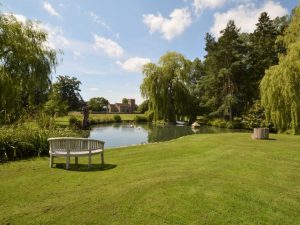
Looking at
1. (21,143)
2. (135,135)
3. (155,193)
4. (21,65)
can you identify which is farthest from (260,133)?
(21,65)

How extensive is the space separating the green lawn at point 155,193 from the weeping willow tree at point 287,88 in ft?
37.0

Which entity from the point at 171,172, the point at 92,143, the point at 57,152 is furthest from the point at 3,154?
the point at 171,172

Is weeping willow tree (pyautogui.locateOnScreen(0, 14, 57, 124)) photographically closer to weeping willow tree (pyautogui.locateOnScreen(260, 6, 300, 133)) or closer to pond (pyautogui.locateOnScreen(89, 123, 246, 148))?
pond (pyautogui.locateOnScreen(89, 123, 246, 148))

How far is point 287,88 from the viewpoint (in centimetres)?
1722

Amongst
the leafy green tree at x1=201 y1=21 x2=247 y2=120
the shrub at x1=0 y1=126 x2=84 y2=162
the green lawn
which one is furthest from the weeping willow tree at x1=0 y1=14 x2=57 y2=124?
the leafy green tree at x1=201 y1=21 x2=247 y2=120

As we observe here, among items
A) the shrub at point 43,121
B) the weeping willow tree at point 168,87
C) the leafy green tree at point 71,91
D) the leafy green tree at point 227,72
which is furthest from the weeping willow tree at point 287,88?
the leafy green tree at point 71,91

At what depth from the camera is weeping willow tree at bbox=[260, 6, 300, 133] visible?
17031 mm

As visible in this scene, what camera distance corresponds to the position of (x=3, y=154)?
327 inches

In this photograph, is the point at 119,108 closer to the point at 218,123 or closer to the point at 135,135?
the point at 218,123

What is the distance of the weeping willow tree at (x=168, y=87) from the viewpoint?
126 feet

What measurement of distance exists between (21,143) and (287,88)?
52.2 feet

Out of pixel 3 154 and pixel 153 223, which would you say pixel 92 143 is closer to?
pixel 3 154

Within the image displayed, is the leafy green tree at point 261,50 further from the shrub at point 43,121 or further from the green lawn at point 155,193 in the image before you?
the green lawn at point 155,193

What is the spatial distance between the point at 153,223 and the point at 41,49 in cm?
1667
